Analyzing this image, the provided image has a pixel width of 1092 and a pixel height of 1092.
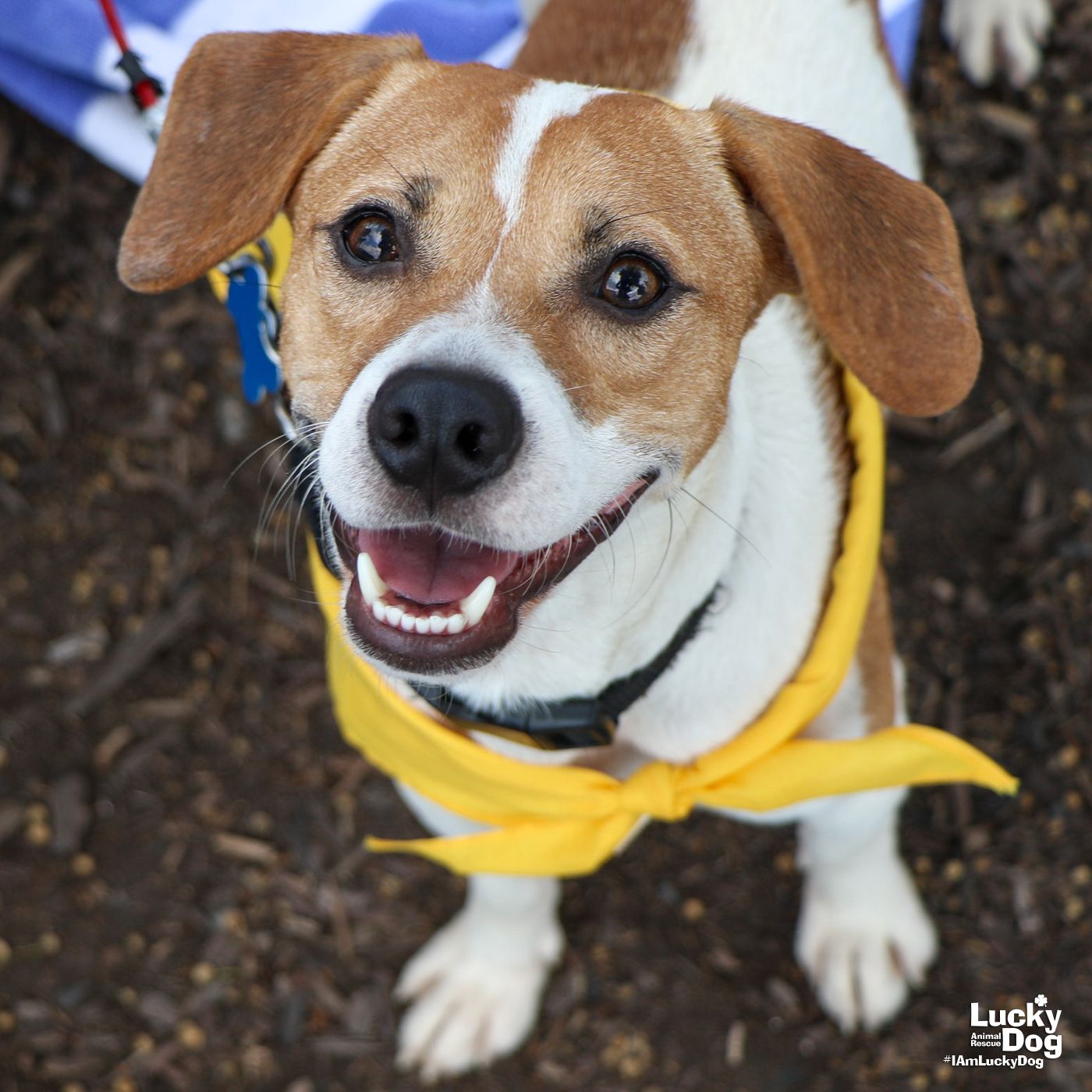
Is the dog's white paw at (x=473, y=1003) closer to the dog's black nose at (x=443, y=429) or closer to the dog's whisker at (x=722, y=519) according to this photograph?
the dog's whisker at (x=722, y=519)

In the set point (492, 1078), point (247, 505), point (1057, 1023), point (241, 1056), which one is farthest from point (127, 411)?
point (1057, 1023)

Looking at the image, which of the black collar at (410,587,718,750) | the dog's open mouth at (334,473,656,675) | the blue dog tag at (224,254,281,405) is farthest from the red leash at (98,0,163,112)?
the black collar at (410,587,718,750)

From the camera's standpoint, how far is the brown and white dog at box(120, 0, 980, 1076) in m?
1.71

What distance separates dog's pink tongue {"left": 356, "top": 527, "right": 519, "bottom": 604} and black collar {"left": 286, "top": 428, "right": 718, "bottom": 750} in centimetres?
26

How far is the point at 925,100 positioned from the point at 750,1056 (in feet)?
9.97

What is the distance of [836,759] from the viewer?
234cm

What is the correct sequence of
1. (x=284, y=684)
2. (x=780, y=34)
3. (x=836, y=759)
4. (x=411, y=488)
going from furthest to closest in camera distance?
(x=284, y=684) → (x=780, y=34) → (x=836, y=759) → (x=411, y=488)

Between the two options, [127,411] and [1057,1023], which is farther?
[127,411]

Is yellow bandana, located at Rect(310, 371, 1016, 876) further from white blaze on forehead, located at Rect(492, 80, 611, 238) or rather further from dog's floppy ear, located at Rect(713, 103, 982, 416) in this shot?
white blaze on forehead, located at Rect(492, 80, 611, 238)

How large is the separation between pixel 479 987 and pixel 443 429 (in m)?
2.03

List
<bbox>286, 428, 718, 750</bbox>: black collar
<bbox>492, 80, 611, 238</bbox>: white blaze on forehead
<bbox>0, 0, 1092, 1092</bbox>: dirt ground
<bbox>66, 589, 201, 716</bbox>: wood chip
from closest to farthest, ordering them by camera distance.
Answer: <bbox>492, 80, 611, 238</bbox>: white blaze on forehead
<bbox>286, 428, 718, 750</bbox>: black collar
<bbox>0, 0, 1092, 1092</bbox>: dirt ground
<bbox>66, 589, 201, 716</bbox>: wood chip

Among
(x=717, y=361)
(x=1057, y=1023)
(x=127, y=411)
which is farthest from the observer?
(x=127, y=411)

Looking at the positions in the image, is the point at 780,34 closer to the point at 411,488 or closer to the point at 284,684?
the point at 411,488

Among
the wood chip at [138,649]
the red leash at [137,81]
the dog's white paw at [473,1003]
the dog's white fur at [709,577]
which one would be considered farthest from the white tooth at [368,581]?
the wood chip at [138,649]
